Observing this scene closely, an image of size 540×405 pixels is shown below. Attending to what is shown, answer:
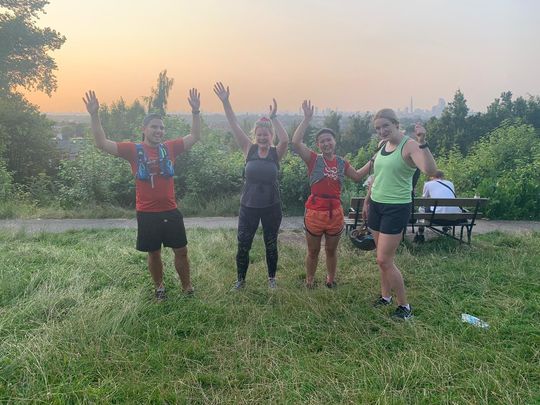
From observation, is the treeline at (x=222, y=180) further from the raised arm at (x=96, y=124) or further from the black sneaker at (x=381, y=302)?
the raised arm at (x=96, y=124)

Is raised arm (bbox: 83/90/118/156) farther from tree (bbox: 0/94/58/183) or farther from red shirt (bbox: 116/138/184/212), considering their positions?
tree (bbox: 0/94/58/183)

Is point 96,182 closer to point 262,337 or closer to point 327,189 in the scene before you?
point 327,189

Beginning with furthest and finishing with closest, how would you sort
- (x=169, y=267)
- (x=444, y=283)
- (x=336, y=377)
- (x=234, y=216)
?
(x=234, y=216)
(x=169, y=267)
(x=444, y=283)
(x=336, y=377)

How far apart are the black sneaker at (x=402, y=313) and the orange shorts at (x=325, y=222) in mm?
911

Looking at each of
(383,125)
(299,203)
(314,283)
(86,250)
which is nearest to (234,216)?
(299,203)

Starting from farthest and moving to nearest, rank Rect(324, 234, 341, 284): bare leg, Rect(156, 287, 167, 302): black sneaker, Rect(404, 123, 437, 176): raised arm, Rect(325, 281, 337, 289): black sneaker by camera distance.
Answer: Rect(325, 281, 337, 289): black sneaker < Rect(324, 234, 341, 284): bare leg < Rect(156, 287, 167, 302): black sneaker < Rect(404, 123, 437, 176): raised arm

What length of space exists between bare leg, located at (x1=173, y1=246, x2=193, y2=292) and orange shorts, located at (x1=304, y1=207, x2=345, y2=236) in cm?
125

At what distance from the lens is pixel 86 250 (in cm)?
559

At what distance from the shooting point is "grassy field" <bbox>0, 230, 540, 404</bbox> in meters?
2.53

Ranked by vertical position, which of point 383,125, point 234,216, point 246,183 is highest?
point 383,125

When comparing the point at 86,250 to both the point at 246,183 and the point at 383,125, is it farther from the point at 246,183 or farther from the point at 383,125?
the point at 383,125

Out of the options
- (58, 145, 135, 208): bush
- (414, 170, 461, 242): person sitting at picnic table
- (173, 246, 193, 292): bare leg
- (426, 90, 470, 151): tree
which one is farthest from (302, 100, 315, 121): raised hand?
(426, 90, 470, 151): tree

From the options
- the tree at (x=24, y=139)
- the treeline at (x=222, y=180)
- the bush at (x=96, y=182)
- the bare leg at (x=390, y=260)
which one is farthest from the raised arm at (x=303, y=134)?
the tree at (x=24, y=139)

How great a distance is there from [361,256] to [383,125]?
97.0 inches
